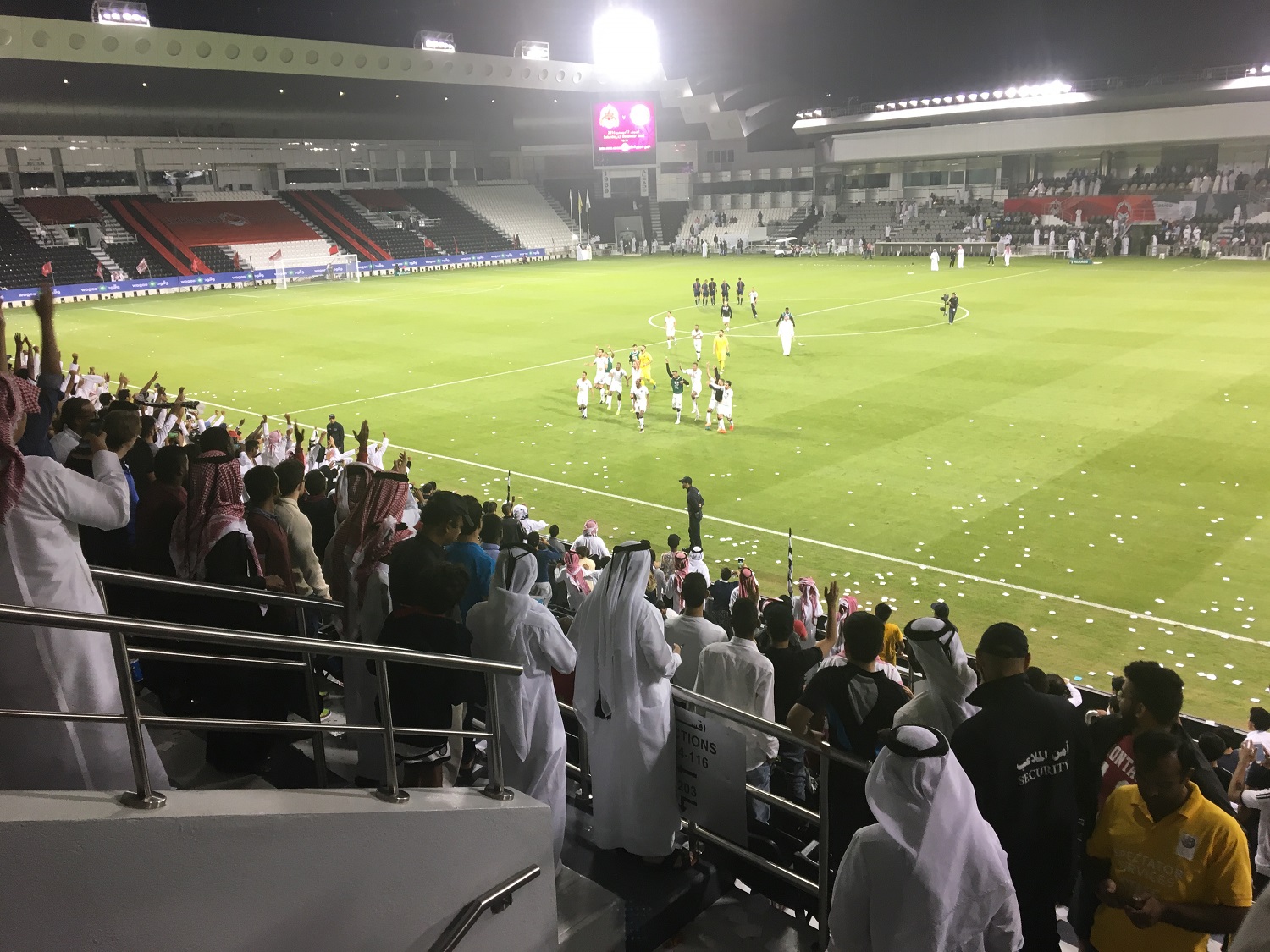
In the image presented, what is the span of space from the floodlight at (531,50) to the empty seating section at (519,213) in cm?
1489

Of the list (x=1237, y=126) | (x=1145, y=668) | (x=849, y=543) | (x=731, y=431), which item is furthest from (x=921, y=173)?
(x=1145, y=668)

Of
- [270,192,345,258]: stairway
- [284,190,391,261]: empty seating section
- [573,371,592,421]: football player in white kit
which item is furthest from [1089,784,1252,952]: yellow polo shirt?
[284,190,391,261]: empty seating section

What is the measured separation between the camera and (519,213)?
8569cm

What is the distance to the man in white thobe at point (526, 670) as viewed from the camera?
5.76 meters

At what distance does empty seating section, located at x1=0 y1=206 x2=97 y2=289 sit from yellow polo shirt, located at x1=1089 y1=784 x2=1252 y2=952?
208ft

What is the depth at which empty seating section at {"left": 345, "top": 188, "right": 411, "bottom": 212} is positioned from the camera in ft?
255

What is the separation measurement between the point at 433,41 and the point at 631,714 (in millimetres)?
71638

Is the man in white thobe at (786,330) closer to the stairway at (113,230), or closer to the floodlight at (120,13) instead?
the floodlight at (120,13)

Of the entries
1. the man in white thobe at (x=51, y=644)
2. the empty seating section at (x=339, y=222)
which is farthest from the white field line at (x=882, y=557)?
the empty seating section at (x=339, y=222)

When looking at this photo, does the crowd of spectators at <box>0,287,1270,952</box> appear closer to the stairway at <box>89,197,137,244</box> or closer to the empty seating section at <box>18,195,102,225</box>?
the stairway at <box>89,197,137,244</box>

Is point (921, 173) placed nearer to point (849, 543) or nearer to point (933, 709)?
point (849, 543)

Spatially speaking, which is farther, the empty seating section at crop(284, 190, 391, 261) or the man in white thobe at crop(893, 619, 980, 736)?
the empty seating section at crop(284, 190, 391, 261)

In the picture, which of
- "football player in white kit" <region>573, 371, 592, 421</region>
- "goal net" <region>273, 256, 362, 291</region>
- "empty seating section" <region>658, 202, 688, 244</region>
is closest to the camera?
"football player in white kit" <region>573, 371, 592, 421</region>

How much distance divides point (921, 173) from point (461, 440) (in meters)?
67.8
